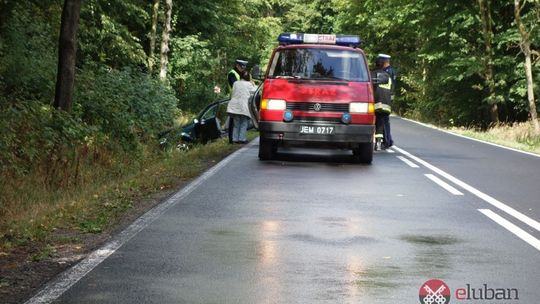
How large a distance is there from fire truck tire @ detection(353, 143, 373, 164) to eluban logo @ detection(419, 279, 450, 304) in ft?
32.6

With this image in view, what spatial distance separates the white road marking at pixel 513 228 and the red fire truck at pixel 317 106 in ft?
19.0

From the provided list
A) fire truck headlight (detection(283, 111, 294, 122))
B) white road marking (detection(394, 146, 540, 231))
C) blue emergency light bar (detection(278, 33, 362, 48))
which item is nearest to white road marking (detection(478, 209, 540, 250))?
white road marking (detection(394, 146, 540, 231))

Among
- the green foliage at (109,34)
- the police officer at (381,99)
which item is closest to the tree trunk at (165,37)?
the green foliage at (109,34)

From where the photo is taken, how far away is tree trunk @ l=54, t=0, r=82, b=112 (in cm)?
1712

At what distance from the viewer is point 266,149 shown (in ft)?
54.9

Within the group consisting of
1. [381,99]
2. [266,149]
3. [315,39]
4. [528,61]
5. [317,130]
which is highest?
[528,61]

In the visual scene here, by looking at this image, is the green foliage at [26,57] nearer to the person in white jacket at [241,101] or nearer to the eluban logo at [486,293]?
the person in white jacket at [241,101]

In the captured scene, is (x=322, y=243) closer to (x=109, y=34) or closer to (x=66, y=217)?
(x=66, y=217)

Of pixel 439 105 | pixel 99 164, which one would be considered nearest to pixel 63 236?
pixel 99 164

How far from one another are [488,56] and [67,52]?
21.3 meters

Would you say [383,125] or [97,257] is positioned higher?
[383,125]

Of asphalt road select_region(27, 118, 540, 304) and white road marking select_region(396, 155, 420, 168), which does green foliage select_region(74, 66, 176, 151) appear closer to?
asphalt road select_region(27, 118, 540, 304)

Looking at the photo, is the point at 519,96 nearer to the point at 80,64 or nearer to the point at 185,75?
the point at 185,75

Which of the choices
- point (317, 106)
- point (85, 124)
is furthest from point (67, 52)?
point (317, 106)
